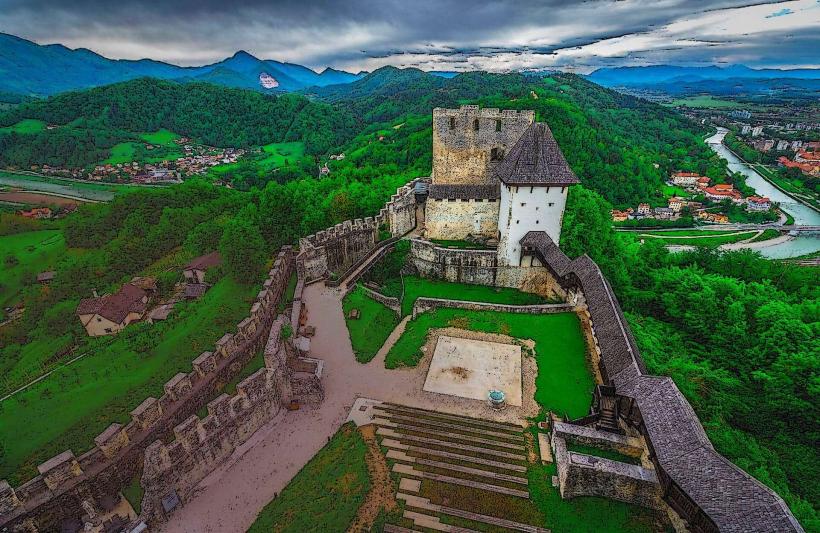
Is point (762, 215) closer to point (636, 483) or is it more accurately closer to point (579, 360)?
point (579, 360)

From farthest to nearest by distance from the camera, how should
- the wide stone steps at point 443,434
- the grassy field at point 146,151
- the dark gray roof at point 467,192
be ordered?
the grassy field at point 146,151 → the dark gray roof at point 467,192 → the wide stone steps at point 443,434

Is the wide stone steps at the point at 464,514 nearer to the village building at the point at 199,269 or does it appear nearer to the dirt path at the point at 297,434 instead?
the dirt path at the point at 297,434

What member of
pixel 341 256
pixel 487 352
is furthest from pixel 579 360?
pixel 341 256

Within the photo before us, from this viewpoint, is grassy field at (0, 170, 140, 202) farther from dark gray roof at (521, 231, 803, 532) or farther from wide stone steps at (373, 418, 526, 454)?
dark gray roof at (521, 231, 803, 532)

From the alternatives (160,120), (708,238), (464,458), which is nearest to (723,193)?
(708,238)

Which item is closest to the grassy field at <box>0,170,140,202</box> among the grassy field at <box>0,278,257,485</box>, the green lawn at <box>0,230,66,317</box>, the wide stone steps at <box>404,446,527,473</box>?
the green lawn at <box>0,230,66,317</box>

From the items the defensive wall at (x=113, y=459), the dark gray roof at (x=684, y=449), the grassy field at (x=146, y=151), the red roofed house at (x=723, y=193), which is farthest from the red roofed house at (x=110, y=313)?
the red roofed house at (x=723, y=193)
